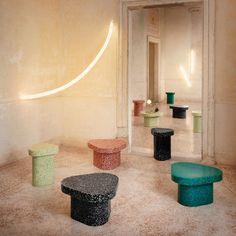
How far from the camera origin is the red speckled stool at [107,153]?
543 cm

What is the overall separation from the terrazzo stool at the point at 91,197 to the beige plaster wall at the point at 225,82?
9.17 feet

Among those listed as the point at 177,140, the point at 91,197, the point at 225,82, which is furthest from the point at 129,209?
the point at 177,140

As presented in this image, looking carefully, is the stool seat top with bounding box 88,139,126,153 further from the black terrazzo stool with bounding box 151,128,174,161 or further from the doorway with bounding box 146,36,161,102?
the doorway with bounding box 146,36,161,102

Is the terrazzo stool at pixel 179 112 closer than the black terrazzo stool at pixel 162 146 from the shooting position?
No

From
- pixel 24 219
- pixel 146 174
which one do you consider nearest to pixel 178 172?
pixel 146 174

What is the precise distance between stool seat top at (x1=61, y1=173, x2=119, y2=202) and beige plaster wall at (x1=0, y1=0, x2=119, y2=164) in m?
2.60

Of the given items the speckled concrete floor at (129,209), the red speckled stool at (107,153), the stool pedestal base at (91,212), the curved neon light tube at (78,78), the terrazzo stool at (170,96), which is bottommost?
the speckled concrete floor at (129,209)

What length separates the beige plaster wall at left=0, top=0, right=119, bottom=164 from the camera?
5.94m

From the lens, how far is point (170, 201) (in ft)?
13.9

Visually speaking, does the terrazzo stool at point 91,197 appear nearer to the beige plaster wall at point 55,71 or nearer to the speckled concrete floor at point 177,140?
the beige plaster wall at point 55,71

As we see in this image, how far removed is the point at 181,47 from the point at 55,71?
35.8 feet

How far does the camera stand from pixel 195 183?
3906 millimetres

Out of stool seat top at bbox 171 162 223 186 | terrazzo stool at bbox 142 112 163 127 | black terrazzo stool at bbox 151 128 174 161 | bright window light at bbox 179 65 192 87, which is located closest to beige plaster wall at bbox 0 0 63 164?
black terrazzo stool at bbox 151 128 174 161

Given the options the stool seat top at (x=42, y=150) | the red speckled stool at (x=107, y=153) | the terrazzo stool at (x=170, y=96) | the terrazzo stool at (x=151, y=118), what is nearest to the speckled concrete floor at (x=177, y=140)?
the terrazzo stool at (x=151, y=118)
